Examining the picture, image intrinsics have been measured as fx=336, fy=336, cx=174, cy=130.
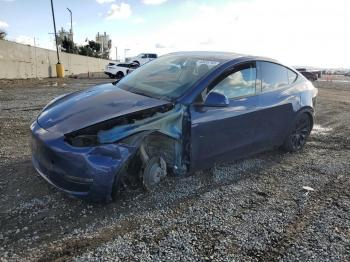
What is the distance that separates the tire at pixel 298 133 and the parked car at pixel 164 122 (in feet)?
0.28

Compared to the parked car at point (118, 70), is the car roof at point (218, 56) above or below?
below

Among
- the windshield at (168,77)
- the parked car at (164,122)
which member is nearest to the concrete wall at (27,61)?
the windshield at (168,77)

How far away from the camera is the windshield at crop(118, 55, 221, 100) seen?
4.08 meters

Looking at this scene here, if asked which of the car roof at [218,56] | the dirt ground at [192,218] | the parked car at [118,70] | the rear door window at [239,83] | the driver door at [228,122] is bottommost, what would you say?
the dirt ground at [192,218]

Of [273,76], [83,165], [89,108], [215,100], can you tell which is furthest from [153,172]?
[273,76]

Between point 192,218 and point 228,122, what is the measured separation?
139 cm

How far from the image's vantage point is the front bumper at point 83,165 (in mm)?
3170

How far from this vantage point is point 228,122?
167 inches

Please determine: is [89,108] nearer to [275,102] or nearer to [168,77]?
[168,77]

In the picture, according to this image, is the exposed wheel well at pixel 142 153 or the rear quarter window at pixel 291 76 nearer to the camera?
the exposed wheel well at pixel 142 153

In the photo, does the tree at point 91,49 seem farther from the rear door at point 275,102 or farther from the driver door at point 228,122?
the driver door at point 228,122

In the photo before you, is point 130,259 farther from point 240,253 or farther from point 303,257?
point 303,257

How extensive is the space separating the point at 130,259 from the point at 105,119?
4.47 ft

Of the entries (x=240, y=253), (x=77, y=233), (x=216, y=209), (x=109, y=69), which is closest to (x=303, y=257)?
(x=240, y=253)
